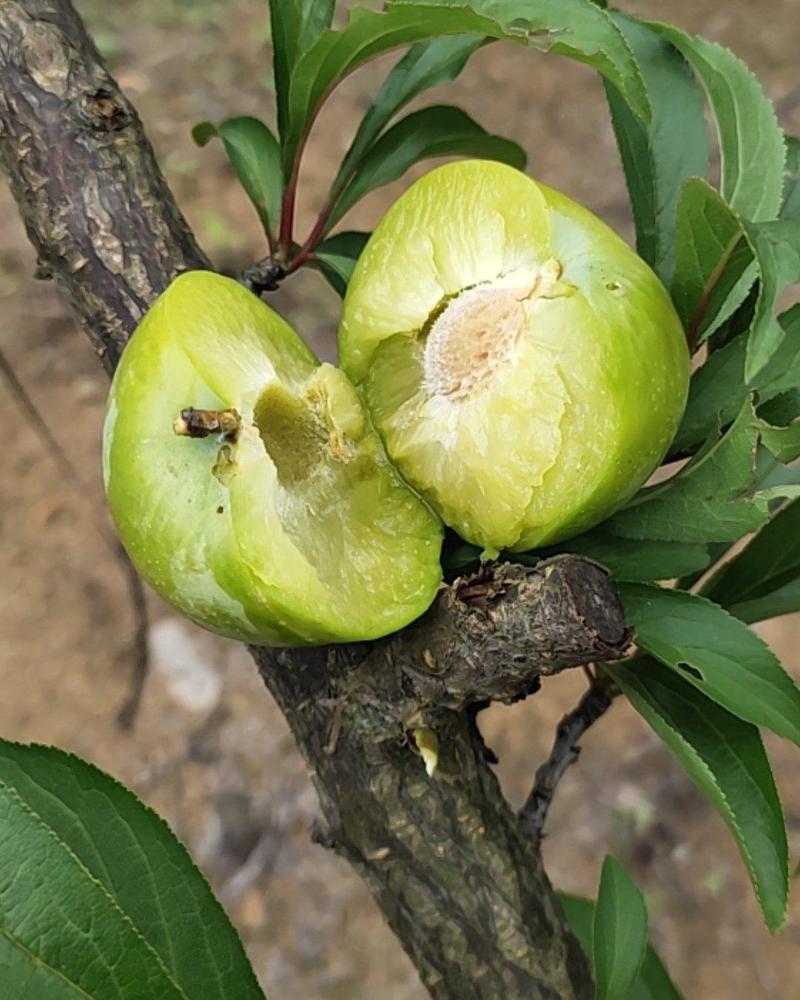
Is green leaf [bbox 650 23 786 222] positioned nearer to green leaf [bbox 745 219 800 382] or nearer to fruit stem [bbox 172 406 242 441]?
green leaf [bbox 745 219 800 382]

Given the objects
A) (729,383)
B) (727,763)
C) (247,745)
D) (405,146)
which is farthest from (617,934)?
(247,745)

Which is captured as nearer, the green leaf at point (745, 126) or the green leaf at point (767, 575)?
the green leaf at point (745, 126)

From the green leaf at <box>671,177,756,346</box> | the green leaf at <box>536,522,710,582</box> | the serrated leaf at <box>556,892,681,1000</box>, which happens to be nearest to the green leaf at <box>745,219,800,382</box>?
the green leaf at <box>671,177,756,346</box>

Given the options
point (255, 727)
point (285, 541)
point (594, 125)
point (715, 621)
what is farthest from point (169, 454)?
point (594, 125)

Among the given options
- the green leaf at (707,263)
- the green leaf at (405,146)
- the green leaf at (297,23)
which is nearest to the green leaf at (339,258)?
the green leaf at (405,146)

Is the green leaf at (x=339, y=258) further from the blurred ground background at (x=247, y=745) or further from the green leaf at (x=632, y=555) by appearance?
the blurred ground background at (x=247, y=745)

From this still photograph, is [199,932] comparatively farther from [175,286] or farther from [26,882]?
[175,286]
